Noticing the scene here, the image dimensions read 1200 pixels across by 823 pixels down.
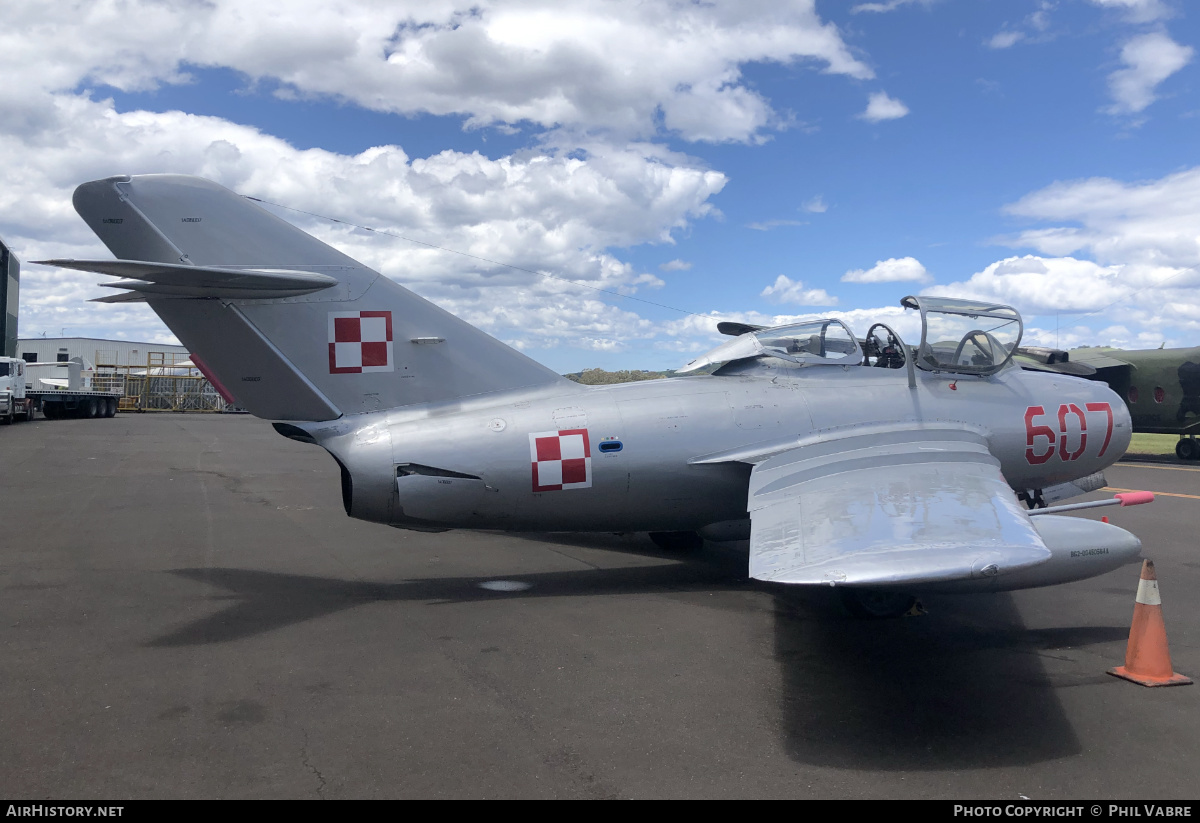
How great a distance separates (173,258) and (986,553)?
22.8 ft

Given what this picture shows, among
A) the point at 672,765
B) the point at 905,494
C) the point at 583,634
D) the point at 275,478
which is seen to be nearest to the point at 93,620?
the point at 583,634

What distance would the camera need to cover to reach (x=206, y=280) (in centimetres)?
637

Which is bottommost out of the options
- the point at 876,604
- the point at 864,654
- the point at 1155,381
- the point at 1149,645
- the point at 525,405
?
the point at 864,654

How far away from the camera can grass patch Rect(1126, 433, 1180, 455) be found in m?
24.4

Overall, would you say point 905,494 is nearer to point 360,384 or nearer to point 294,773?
point 294,773

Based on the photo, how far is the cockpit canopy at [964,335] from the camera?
7.88 meters

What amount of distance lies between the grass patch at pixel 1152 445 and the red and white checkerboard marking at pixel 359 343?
21.8 m

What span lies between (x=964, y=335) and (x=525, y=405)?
187 inches

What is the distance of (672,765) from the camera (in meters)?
3.85

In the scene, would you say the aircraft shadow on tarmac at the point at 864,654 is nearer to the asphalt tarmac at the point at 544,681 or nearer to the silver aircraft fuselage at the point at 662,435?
the asphalt tarmac at the point at 544,681

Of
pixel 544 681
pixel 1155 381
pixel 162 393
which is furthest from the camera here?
pixel 162 393

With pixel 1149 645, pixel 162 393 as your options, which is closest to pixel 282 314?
pixel 1149 645

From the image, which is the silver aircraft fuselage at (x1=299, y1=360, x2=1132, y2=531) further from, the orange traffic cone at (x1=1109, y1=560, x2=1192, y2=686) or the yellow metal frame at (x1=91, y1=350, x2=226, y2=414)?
the yellow metal frame at (x1=91, y1=350, x2=226, y2=414)

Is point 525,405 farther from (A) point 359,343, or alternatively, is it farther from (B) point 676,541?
(B) point 676,541
